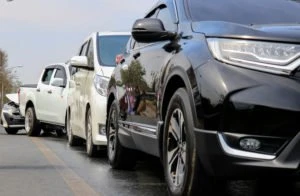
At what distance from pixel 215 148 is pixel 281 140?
1.42 feet

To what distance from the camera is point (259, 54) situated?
3.83m

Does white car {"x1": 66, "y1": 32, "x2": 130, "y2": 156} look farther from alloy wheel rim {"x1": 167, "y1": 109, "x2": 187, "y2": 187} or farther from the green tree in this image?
alloy wheel rim {"x1": 167, "y1": 109, "x2": 187, "y2": 187}

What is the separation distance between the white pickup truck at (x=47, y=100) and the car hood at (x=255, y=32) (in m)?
8.83

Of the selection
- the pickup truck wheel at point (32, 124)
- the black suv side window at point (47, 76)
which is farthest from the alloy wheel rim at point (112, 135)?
the pickup truck wheel at point (32, 124)

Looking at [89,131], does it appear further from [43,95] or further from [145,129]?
[43,95]

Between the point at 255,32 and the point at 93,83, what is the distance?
490 centimetres

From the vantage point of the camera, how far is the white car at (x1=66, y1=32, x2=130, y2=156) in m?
8.30

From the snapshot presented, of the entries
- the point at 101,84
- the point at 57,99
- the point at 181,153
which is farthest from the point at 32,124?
the point at 181,153

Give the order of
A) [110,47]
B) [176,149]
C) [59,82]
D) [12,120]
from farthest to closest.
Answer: [12,120], [59,82], [110,47], [176,149]

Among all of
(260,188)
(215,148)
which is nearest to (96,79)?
→ (260,188)

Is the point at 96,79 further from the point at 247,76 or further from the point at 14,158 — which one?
the point at 247,76

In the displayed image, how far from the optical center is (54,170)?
23.3 feet

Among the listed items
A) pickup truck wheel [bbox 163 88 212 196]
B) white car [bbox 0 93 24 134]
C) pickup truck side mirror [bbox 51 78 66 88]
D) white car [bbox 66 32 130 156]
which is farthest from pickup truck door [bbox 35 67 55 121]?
pickup truck wheel [bbox 163 88 212 196]

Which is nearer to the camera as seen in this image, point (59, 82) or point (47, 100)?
point (59, 82)
